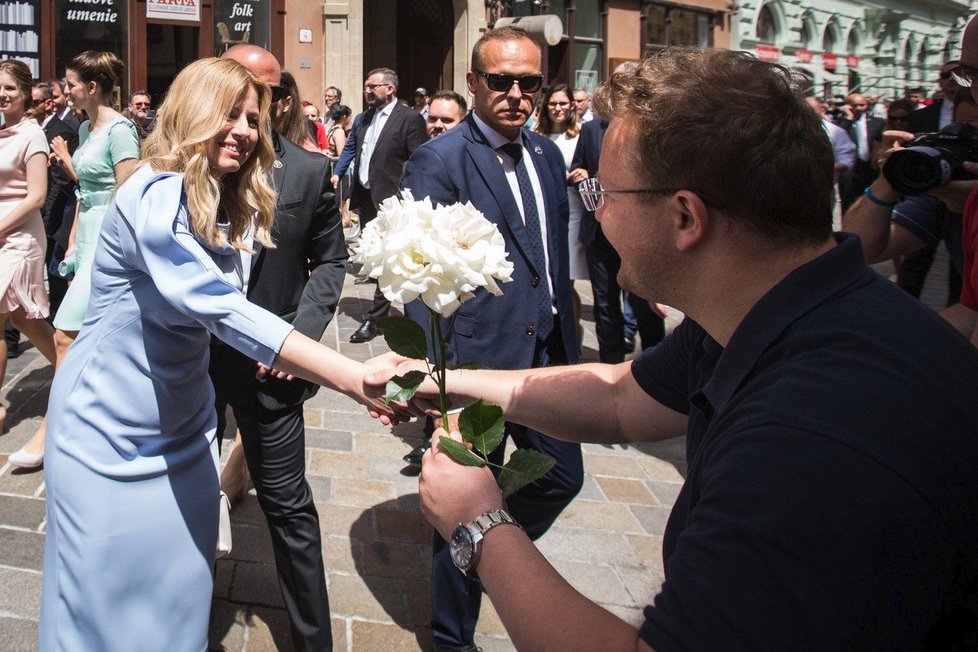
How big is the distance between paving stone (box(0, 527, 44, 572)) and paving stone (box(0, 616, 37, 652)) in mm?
398

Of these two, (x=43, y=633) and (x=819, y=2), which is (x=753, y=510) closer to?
(x=43, y=633)

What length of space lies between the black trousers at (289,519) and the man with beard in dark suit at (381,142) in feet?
15.5

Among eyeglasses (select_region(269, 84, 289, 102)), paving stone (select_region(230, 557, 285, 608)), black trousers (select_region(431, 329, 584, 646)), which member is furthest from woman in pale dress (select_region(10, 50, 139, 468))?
black trousers (select_region(431, 329, 584, 646))

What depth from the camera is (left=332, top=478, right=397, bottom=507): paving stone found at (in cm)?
455

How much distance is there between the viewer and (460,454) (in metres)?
1.66

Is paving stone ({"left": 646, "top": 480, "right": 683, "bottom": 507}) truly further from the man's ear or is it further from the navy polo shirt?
the navy polo shirt

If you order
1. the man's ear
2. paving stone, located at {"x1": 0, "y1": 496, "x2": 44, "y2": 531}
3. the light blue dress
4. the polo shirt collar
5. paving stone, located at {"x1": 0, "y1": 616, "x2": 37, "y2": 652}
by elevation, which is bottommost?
paving stone, located at {"x1": 0, "y1": 616, "x2": 37, "y2": 652}

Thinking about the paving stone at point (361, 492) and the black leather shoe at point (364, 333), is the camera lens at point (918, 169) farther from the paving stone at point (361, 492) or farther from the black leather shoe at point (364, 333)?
the black leather shoe at point (364, 333)

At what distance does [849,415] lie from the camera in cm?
118

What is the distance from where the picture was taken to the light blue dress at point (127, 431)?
226cm

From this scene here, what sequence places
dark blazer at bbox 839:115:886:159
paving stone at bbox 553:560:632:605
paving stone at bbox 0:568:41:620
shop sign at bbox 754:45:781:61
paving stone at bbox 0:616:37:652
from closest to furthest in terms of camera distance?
1. paving stone at bbox 0:616:37:652
2. paving stone at bbox 0:568:41:620
3. paving stone at bbox 553:560:632:605
4. dark blazer at bbox 839:115:886:159
5. shop sign at bbox 754:45:781:61

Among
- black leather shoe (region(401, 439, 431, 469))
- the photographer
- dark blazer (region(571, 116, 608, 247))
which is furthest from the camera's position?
dark blazer (region(571, 116, 608, 247))

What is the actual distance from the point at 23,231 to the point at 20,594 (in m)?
2.58

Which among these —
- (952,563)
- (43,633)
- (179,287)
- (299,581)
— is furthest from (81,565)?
(952,563)
